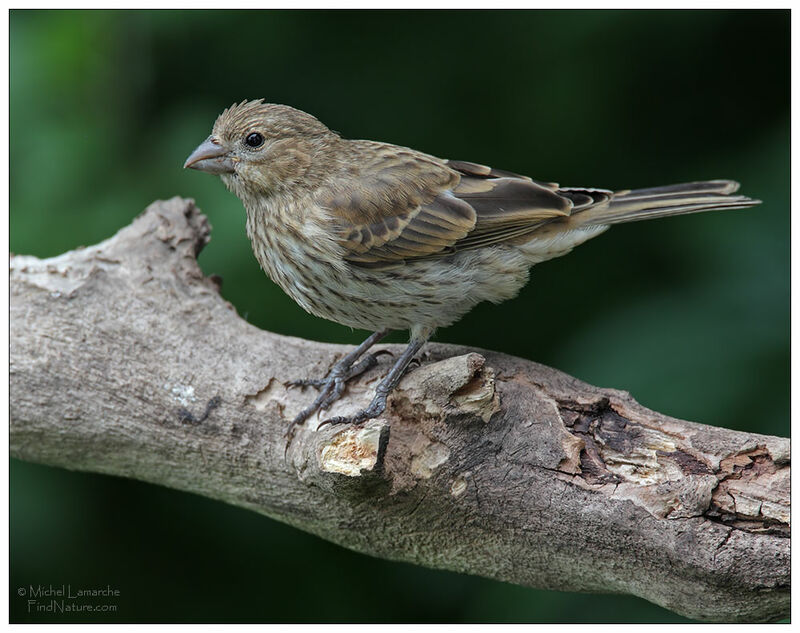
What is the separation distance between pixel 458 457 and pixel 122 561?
2220 millimetres

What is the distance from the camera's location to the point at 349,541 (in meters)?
3.77

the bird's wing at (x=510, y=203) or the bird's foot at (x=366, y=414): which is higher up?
the bird's wing at (x=510, y=203)

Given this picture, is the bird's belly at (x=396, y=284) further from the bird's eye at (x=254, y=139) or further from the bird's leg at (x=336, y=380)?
the bird's eye at (x=254, y=139)

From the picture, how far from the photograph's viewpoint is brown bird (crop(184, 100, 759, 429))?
391 centimetres

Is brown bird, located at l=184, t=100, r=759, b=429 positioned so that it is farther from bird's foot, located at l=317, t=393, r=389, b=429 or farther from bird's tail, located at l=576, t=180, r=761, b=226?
bird's foot, located at l=317, t=393, r=389, b=429

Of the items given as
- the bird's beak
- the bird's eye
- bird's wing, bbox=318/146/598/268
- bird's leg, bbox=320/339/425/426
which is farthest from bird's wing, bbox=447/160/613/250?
the bird's beak

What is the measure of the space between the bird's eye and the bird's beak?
0.11 metres

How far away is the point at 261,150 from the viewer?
405 centimetres

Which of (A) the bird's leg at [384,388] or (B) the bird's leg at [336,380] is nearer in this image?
(A) the bird's leg at [384,388]

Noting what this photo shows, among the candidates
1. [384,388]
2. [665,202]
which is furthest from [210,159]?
[665,202]

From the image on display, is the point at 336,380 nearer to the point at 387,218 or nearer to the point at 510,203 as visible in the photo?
the point at 387,218

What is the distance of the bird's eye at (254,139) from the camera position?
4020 millimetres

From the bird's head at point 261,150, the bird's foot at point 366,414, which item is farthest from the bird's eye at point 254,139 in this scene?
the bird's foot at point 366,414

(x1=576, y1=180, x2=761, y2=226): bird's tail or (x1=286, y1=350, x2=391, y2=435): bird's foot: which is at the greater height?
(x1=576, y1=180, x2=761, y2=226): bird's tail
